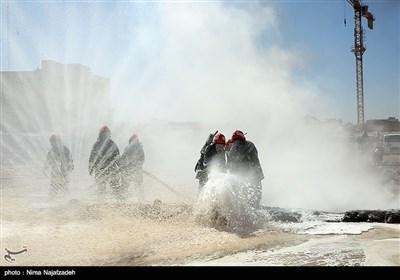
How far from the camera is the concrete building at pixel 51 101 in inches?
1216

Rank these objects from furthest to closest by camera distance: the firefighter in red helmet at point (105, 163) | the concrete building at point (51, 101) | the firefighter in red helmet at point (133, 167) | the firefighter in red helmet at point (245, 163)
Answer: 1. the concrete building at point (51, 101)
2. the firefighter in red helmet at point (133, 167)
3. the firefighter in red helmet at point (105, 163)
4. the firefighter in red helmet at point (245, 163)

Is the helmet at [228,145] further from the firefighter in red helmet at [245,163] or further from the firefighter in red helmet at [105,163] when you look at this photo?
the firefighter in red helmet at [105,163]

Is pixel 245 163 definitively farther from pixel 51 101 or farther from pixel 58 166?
pixel 51 101

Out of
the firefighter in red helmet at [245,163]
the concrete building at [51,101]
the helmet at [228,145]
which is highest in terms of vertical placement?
the concrete building at [51,101]

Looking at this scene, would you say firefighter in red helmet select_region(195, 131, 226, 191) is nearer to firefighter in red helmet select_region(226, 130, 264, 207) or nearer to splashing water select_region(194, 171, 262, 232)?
firefighter in red helmet select_region(226, 130, 264, 207)

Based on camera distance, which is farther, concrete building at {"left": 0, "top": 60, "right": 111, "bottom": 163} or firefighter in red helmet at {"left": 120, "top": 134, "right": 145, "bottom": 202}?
concrete building at {"left": 0, "top": 60, "right": 111, "bottom": 163}

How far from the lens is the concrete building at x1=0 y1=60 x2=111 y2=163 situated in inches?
1216

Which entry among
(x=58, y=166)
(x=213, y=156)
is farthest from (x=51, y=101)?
(x=213, y=156)

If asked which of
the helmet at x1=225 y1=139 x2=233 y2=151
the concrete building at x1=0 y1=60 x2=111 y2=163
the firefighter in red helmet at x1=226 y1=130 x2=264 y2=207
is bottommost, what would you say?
the firefighter in red helmet at x1=226 y1=130 x2=264 y2=207

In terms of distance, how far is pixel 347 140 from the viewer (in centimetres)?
2958

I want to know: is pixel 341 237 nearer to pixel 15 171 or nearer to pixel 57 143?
pixel 57 143

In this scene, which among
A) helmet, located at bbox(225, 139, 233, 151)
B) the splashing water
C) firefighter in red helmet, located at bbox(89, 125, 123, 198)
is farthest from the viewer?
firefighter in red helmet, located at bbox(89, 125, 123, 198)

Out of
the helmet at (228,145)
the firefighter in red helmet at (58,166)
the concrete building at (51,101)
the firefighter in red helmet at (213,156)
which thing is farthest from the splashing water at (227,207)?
the concrete building at (51,101)

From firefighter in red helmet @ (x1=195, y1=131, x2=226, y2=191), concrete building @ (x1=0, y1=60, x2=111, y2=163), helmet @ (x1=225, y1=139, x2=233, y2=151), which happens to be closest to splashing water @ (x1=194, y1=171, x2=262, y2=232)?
firefighter in red helmet @ (x1=195, y1=131, x2=226, y2=191)
